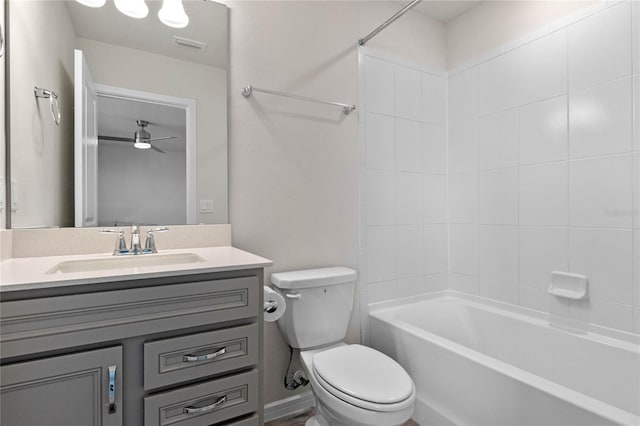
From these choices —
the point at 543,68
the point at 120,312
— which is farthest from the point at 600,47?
the point at 120,312

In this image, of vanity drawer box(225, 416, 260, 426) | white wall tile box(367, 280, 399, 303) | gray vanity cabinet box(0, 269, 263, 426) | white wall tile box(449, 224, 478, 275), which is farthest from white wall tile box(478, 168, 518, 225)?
vanity drawer box(225, 416, 260, 426)

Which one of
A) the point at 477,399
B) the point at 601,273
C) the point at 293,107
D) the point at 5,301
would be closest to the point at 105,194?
the point at 5,301

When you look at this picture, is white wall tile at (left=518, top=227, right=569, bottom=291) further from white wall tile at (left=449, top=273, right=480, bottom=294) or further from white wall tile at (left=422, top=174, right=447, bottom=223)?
white wall tile at (left=422, top=174, right=447, bottom=223)

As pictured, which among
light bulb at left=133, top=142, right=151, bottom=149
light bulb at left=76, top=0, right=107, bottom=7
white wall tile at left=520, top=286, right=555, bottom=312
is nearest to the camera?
light bulb at left=76, top=0, right=107, bottom=7

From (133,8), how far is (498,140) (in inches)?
82.1

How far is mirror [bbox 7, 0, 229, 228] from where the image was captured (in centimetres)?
128

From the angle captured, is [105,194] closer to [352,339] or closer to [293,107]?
[293,107]

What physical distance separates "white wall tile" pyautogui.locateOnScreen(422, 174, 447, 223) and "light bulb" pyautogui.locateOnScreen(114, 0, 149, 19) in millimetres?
1858

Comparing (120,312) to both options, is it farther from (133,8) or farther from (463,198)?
(463,198)

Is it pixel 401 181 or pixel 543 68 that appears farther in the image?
pixel 401 181

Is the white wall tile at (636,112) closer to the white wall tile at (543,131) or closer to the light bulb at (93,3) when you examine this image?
the white wall tile at (543,131)

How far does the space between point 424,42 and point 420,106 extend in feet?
1.53

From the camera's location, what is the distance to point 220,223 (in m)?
1.65

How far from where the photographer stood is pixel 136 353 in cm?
95
